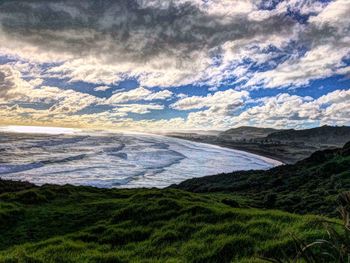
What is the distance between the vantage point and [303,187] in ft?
→ 94.3

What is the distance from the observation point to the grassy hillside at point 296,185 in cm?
2194

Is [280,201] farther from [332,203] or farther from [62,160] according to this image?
[62,160]

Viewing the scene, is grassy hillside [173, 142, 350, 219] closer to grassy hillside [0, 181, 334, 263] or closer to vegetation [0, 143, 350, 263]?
vegetation [0, 143, 350, 263]

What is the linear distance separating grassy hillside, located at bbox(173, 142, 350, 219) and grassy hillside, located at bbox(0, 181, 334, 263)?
3060mm

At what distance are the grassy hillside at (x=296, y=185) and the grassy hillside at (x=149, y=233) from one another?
120 inches

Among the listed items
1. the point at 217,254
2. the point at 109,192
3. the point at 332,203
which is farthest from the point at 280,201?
the point at 217,254

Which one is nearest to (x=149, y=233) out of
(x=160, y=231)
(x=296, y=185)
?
(x=160, y=231)

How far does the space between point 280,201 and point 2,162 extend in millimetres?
51129

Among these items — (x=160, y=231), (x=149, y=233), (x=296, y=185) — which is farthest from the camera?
(x=296, y=185)

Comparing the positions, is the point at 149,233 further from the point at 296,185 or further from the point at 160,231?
the point at 296,185

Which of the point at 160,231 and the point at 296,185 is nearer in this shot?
the point at 160,231

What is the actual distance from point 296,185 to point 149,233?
21286mm

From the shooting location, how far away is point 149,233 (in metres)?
12.3

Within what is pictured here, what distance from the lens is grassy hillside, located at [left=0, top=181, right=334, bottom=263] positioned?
9.52m
